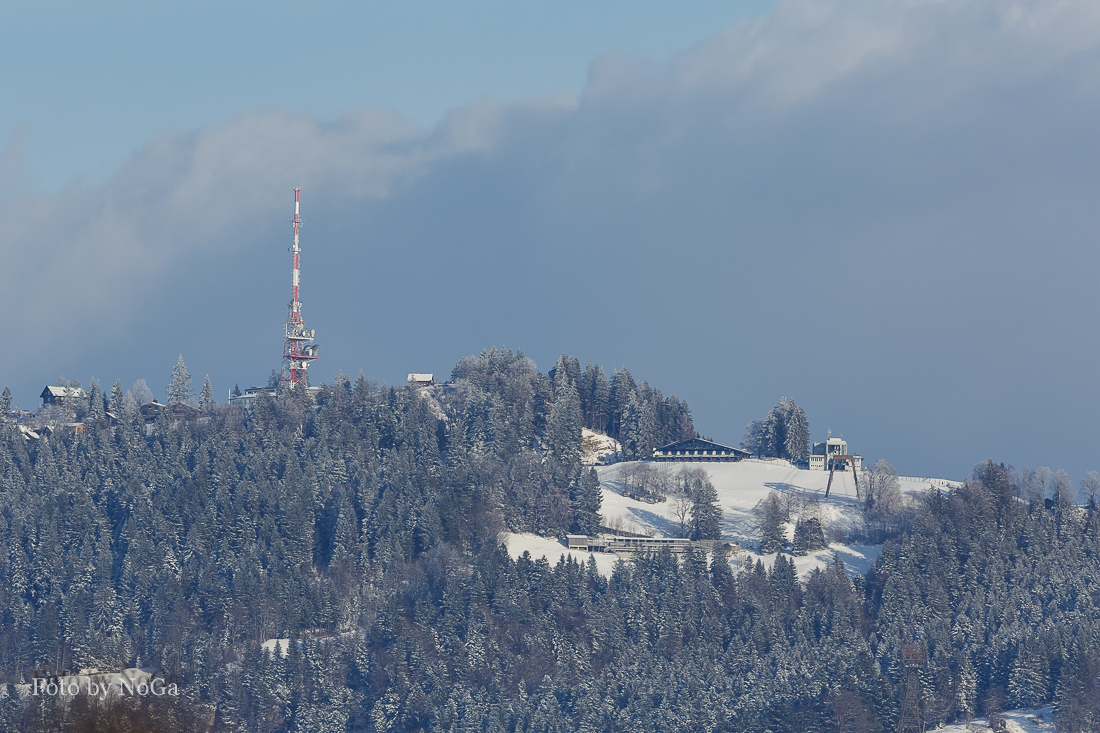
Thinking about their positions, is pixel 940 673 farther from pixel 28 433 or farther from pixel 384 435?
pixel 28 433

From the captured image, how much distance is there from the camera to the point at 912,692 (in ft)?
425

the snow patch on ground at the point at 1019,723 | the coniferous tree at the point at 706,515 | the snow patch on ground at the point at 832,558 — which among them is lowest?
the snow patch on ground at the point at 1019,723

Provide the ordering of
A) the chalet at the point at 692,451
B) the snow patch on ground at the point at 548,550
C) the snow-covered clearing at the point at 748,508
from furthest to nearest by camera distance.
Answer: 1. the chalet at the point at 692,451
2. the snow-covered clearing at the point at 748,508
3. the snow patch on ground at the point at 548,550

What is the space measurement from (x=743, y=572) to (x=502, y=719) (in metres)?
31.6

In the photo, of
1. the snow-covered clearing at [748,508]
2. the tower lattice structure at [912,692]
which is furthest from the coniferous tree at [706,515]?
the tower lattice structure at [912,692]

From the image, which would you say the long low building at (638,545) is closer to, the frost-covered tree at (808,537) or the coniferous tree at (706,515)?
the coniferous tree at (706,515)

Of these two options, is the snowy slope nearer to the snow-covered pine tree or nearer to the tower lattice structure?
the snow-covered pine tree

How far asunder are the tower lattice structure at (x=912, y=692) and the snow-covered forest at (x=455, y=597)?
714 mm

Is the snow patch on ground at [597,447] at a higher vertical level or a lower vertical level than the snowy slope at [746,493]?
higher

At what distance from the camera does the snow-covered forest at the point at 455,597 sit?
13125 cm

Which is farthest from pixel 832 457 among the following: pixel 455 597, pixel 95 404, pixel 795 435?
pixel 95 404

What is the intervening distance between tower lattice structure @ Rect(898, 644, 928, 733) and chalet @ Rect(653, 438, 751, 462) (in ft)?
189

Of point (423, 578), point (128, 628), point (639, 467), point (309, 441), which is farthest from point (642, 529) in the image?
point (128, 628)

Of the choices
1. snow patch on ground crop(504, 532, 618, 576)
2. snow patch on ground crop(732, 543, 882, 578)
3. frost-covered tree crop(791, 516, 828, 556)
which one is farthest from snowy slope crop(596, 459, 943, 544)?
snow patch on ground crop(504, 532, 618, 576)
